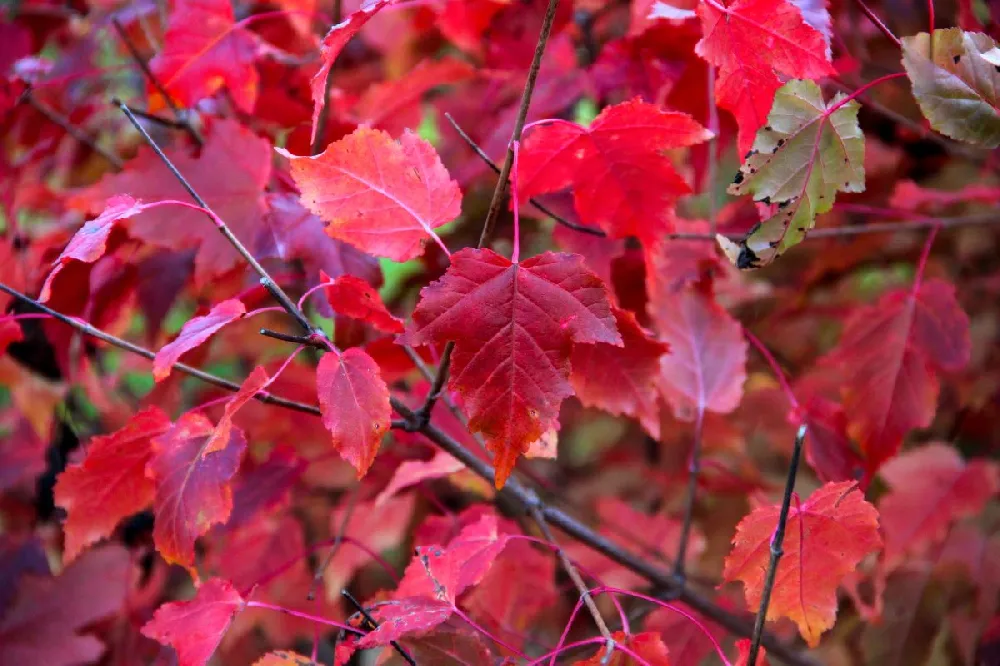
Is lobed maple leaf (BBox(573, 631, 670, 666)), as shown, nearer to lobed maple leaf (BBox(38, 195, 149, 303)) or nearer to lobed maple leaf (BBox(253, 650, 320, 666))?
lobed maple leaf (BBox(253, 650, 320, 666))

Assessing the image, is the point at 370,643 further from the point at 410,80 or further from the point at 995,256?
the point at 995,256

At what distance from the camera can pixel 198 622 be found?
1.82ft

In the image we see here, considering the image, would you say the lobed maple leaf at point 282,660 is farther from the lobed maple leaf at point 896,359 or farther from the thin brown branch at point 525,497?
the lobed maple leaf at point 896,359

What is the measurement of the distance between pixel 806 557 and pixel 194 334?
1.44ft

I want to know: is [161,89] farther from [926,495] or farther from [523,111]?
[926,495]

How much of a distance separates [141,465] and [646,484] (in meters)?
1.02

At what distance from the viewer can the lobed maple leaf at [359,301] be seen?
1.72 ft

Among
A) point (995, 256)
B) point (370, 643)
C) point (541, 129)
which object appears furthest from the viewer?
point (995, 256)

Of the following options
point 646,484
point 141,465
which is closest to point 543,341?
point 141,465

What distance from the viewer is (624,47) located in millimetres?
829

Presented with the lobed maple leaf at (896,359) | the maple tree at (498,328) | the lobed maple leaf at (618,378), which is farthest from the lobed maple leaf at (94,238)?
the lobed maple leaf at (896,359)

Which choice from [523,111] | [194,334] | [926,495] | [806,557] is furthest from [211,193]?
[926,495]

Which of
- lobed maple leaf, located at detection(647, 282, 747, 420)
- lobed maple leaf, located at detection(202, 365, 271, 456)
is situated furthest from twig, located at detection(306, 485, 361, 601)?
lobed maple leaf, located at detection(647, 282, 747, 420)

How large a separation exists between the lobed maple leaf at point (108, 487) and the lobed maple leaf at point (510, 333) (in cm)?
26
